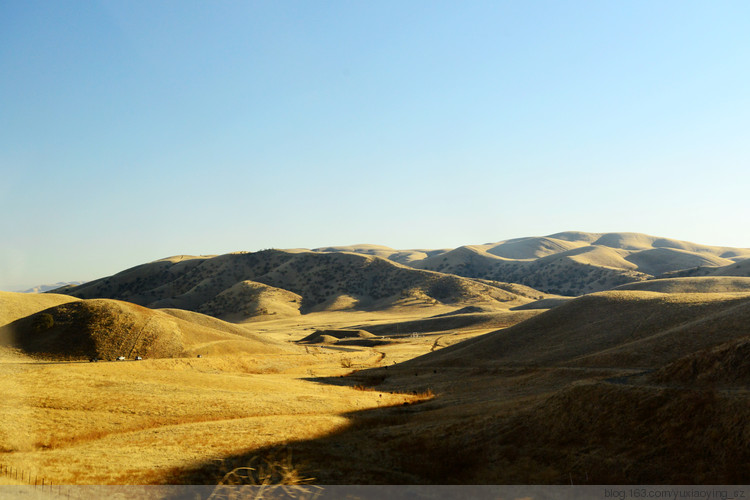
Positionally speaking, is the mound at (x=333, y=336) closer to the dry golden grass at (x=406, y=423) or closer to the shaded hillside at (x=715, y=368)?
the dry golden grass at (x=406, y=423)

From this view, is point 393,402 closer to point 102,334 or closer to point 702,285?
point 102,334

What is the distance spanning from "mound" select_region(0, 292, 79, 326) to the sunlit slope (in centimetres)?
4044

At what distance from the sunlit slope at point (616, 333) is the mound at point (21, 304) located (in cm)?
4044

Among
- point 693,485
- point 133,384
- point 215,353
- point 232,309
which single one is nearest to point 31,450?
point 133,384

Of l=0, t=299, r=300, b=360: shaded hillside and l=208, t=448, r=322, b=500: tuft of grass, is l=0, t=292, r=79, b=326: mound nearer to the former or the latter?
l=0, t=299, r=300, b=360: shaded hillside

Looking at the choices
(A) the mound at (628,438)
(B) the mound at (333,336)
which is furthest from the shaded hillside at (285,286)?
(A) the mound at (628,438)

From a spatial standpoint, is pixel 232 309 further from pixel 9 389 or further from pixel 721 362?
pixel 721 362

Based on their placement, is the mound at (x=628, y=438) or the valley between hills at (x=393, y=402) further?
the valley between hills at (x=393, y=402)

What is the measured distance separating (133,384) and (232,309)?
110 metres

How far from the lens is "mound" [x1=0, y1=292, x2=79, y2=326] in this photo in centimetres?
5209

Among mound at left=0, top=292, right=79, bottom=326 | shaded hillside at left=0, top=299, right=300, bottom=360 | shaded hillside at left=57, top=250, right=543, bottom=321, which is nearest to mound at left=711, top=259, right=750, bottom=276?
shaded hillside at left=57, top=250, right=543, bottom=321

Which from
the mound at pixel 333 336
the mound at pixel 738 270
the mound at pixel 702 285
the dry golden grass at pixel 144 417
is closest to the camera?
the dry golden grass at pixel 144 417

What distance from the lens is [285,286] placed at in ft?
524

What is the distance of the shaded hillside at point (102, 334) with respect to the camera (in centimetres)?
4591
